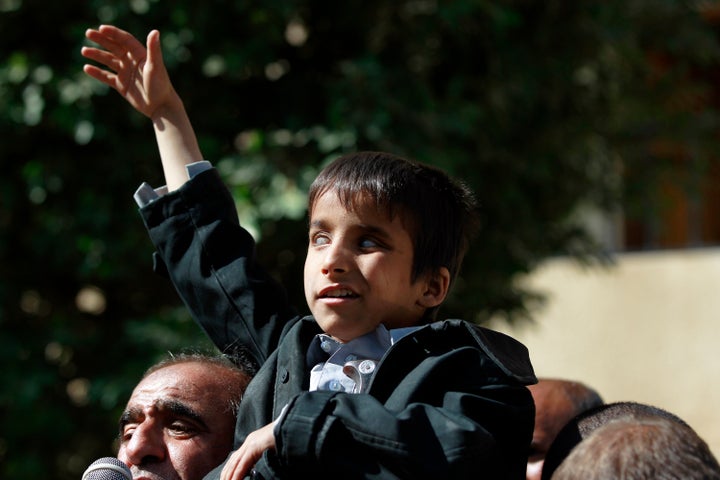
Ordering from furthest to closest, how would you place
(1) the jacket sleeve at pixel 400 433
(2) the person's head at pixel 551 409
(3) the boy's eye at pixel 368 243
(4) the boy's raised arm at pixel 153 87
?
(2) the person's head at pixel 551 409 → (4) the boy's raised arm at pixel 153 87 → (3) the boy's eye at pixel 368 243 → (1) the jacket sleeve at pixel 400 433

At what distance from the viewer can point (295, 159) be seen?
4504 millimetres

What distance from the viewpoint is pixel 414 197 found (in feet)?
7.11

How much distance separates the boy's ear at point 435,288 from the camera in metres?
2.21

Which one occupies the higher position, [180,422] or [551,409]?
[180,422]

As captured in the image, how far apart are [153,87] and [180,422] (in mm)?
Result: 893

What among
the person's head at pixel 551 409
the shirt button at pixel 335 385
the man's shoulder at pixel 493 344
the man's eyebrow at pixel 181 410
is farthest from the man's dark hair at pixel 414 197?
the person's head at pixel 551 409

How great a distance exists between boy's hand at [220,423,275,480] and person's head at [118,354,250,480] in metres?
0.33

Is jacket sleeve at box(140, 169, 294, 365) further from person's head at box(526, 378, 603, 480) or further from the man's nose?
person's head at box(526, 378, 603, 480)

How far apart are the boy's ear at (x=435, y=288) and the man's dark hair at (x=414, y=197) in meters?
0.02

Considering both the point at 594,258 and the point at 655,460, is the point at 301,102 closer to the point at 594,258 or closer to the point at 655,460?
the point at 594,258

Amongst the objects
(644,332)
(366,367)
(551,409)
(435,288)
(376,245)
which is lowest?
(644,332)

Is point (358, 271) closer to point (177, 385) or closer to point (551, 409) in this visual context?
point (177, 385)

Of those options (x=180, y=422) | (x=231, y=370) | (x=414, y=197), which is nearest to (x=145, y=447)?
(x=180, y=422)

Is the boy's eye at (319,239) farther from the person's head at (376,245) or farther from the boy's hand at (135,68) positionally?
the boy's hand at (135,68)
